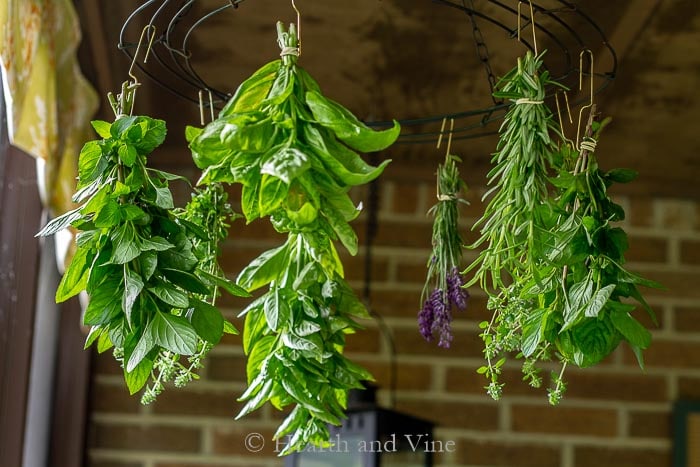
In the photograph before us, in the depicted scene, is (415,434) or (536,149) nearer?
(536,149)

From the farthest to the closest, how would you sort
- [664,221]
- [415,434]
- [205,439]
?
[664,221] → [205,439] → [415,434]

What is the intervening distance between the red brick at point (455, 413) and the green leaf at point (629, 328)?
142 centimetres

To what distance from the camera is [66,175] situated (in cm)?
162

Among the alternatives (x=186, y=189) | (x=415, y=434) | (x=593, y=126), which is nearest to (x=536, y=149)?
(x=593, y=126)

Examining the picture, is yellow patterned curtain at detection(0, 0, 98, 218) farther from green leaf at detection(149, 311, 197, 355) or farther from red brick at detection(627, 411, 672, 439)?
red brick at detection(627, 411, 672, 439)

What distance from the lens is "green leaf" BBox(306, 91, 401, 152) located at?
29.2 inches

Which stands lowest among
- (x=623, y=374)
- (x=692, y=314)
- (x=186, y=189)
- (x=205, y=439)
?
(x=205, y=439)

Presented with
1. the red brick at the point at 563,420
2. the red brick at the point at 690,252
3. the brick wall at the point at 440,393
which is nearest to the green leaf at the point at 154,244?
the brick wall at the point at 440,393

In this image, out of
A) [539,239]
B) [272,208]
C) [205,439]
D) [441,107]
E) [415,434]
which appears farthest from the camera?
[205,439]

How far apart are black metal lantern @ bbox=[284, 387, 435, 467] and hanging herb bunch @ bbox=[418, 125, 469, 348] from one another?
386mm

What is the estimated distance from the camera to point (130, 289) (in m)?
0.74

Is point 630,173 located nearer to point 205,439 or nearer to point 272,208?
point 272,208

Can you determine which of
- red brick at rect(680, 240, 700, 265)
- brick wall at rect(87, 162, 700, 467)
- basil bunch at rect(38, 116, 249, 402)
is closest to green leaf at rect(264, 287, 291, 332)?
basil bunch at rect(38, 116, 249, 402)

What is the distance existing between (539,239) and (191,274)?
29 cm
